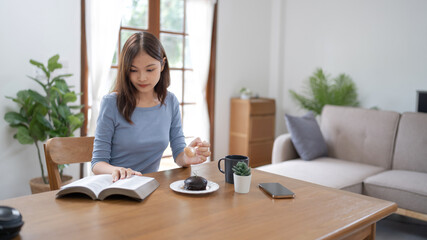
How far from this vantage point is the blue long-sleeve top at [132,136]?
5.71 feet

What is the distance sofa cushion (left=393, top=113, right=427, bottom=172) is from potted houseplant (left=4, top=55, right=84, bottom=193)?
2.77m

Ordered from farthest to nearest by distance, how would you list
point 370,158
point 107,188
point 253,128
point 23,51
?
point 253,128 → point 370,158 → point 23,51 → point 107,188

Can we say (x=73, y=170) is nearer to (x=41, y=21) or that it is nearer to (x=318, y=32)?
(x=41, y=21)

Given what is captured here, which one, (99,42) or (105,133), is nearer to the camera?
(105,133)

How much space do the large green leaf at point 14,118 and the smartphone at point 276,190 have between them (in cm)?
243

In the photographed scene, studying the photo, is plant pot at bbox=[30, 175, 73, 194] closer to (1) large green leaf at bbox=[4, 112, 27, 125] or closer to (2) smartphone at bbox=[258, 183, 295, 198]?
(1) large green leaf at bbox=[4, 112, 27, 125]

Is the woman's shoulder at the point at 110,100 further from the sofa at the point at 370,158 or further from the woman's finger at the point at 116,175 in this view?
the sofa at the point at 370,158

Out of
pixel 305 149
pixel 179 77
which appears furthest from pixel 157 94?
pixel 179 77

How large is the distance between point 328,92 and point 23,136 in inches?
133

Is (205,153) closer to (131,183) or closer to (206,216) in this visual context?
(131,183)

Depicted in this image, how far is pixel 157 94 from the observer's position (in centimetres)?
193

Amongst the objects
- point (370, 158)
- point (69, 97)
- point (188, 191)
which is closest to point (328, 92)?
point (370, 158)

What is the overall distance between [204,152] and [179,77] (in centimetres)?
316

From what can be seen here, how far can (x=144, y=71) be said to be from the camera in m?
1.70
